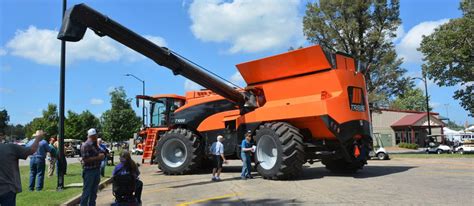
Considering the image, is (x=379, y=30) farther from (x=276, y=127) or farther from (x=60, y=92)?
(x=60, y=92)

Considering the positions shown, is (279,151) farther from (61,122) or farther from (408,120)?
(408,120)

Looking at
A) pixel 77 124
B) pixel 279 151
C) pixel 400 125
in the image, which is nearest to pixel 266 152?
pixel 279 151

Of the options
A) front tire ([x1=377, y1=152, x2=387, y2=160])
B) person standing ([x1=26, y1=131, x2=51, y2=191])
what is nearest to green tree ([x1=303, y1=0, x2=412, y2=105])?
front tire ([x1=377, y1=152, x2=387, y2=160])

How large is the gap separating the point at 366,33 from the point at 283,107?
22.4 m

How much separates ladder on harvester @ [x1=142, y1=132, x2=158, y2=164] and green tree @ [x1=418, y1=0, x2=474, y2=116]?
2232cm

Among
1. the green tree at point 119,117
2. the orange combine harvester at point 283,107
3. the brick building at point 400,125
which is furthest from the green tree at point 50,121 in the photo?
the orange combine harvester at point 283,107

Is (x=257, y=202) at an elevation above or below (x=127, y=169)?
below

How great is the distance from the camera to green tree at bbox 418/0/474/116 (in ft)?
97.6

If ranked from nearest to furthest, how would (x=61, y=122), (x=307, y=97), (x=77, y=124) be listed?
(x=61, y=122) < (x=307, y=97) < (x=77, y=124)

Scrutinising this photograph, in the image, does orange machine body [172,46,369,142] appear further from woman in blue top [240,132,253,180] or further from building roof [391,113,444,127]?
building roof [391,113,444,127]

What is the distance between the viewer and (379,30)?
33.2 metres

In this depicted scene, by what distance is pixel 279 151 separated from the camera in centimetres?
1268

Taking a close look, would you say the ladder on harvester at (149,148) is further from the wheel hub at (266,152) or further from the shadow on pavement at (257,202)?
the shadow on pavement at (257,202)

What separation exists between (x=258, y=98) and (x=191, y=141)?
312cm
